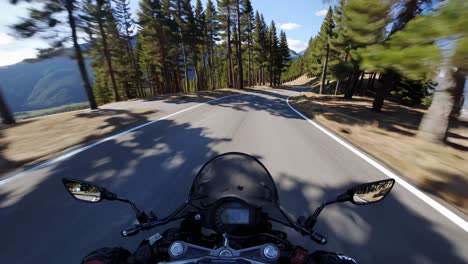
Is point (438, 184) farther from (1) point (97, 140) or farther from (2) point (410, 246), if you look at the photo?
(1) point (97, 140)

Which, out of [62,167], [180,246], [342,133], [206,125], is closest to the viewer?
[180,246]

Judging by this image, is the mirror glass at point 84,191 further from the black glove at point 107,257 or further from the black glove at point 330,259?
the black glove at point 330,259

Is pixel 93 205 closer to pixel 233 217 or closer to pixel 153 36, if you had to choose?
pixel 233 217

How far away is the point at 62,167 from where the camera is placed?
4.95 meters

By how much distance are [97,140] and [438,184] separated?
8472mm

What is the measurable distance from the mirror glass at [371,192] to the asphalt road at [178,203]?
1.03m

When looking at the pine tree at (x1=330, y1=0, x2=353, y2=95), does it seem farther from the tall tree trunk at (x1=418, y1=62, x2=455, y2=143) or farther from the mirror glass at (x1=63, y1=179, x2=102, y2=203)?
the mirror glass at (x1=63, y1=179, x2=102, y2=203)

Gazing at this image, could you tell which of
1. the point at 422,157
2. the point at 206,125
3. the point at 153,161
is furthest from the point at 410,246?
→ the point at 206,125

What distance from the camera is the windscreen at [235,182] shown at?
1.99m

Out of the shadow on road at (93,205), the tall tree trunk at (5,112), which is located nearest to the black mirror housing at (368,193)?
the shadow on road at (93,205)

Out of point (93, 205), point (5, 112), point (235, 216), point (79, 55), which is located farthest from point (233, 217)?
point (79, 55)

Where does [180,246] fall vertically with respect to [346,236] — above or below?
above

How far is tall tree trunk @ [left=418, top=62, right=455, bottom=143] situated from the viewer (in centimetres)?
625

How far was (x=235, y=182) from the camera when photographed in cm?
207
